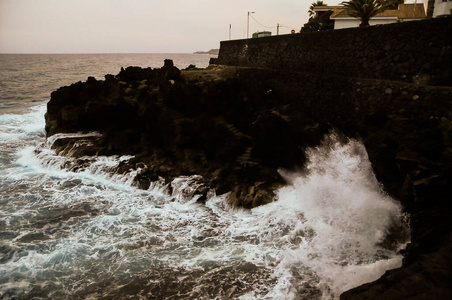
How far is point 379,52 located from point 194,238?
805cm

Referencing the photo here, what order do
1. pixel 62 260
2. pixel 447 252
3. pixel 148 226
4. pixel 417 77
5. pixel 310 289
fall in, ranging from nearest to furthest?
pixel 447 252
pixel 310 289
pixel 62 260
pixel 417 77
pixel 148 226

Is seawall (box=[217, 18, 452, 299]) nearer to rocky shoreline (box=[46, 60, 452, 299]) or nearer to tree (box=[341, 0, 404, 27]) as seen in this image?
rocky shoreline (box=[46, 60, 452, 299])

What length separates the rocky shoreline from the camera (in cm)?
535

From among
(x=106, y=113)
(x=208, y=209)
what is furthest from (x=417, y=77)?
(x=106, y=113)

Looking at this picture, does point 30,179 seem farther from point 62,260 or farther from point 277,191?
point 277,191

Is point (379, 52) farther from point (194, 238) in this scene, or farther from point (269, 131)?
point (194, 238)

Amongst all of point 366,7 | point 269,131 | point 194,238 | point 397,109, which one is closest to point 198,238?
point 194,238

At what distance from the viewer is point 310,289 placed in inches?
238

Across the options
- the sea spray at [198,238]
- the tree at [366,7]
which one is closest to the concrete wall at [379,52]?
the sea spray at [198,238]

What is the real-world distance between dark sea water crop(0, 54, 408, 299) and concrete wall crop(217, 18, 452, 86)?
2.62 meters

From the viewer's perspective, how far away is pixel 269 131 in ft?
35.0

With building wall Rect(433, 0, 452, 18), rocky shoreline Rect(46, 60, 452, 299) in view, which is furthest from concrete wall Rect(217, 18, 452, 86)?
building wall Rect(433, 0, 452, 18)

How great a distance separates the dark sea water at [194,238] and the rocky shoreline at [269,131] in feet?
2.33

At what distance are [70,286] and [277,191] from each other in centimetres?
645
